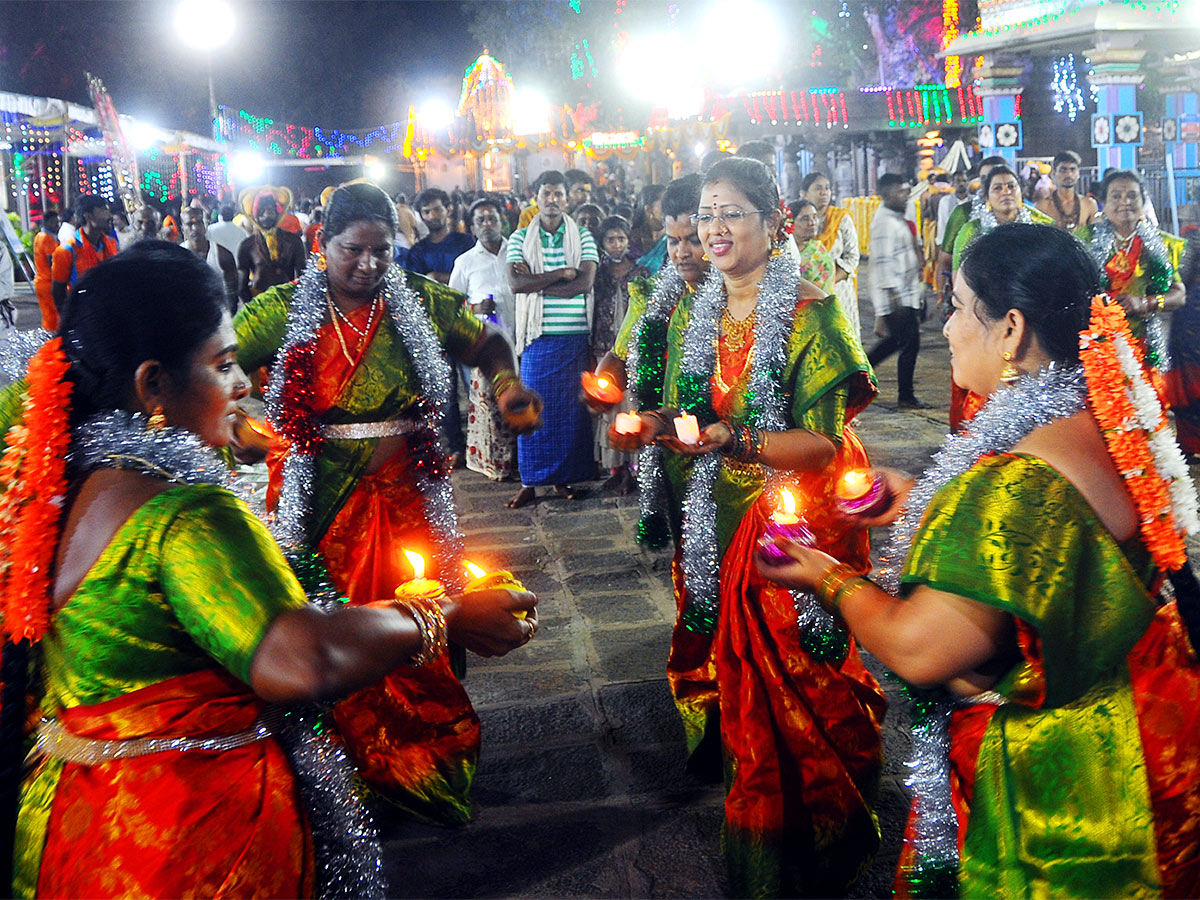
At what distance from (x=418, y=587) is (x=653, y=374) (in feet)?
6.68

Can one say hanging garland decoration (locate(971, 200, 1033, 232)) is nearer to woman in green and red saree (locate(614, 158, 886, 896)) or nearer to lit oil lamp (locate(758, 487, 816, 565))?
woman in green and red saree (locate(614, 158, 886, 896))

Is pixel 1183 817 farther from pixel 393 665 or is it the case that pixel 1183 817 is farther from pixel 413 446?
pixel 413 446

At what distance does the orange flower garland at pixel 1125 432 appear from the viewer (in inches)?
73.4

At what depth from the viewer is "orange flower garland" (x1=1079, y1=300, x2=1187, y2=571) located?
1865mm

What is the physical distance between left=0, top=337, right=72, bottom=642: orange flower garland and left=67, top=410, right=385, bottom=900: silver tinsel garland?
4 centimetres

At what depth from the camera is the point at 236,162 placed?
46469mm

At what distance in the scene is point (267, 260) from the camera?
10.9 meters

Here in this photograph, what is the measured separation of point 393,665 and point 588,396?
6.78ft

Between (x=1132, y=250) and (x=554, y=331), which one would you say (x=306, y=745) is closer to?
(x=554, y=331)

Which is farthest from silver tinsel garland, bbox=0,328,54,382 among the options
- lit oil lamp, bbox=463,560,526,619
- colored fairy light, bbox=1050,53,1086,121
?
colored fairy light, bbox=1050,53,1086,121

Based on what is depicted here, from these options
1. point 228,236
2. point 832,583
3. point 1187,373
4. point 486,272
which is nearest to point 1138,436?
point 832,583

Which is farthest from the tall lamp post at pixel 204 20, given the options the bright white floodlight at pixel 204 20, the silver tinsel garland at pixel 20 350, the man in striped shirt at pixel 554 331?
the silver tinsel garland at pixel 20 350

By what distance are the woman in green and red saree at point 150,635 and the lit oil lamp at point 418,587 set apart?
5cm

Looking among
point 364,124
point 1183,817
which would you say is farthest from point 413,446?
point 364,124
